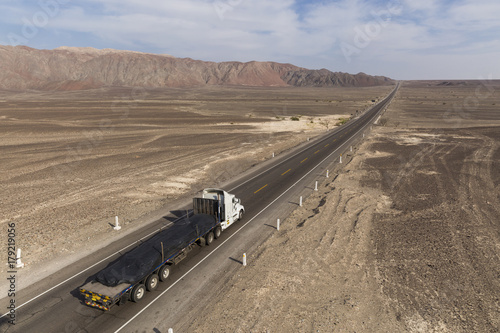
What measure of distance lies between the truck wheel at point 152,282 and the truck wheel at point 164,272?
313mm

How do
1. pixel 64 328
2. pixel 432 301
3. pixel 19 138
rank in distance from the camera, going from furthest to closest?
pixel 19 138, pixel 432 301, pixel 64 328

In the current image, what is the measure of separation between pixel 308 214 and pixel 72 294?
14.4 meters

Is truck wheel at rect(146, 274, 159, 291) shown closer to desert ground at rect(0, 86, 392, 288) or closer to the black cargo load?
the black cargo load

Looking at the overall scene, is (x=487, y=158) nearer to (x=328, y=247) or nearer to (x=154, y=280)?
(x=328, y=247)

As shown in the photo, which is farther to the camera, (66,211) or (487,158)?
(487,158)

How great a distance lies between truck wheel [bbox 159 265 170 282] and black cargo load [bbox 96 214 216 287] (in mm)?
655

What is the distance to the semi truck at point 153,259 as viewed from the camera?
10734 mm

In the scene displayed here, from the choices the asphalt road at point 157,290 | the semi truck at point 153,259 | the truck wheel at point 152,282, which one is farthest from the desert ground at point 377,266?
the semi truck at point 153,259

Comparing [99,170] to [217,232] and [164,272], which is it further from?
[164,272]

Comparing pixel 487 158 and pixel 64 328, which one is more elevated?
pixel 487 158

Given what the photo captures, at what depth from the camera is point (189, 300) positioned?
1190cm

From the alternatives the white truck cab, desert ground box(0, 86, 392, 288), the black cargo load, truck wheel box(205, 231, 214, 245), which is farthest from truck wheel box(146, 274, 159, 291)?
desert ground box(0, 86, 392, 288)

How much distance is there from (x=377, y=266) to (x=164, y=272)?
10.2 meters

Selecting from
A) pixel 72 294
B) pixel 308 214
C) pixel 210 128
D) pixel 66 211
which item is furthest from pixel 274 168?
pixel 210 128
